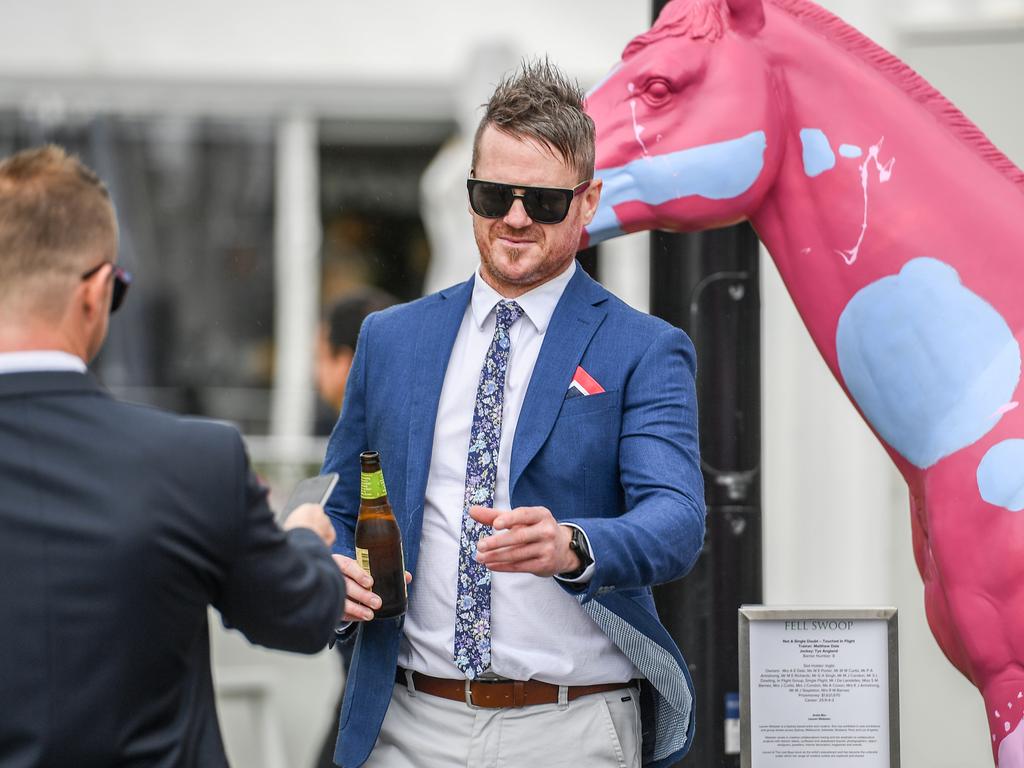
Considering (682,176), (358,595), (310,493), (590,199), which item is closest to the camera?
(310,493)

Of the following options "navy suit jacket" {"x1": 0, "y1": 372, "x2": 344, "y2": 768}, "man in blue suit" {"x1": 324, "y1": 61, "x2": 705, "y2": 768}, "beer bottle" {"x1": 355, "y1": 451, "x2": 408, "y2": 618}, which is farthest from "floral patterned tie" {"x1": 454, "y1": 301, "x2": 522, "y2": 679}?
"navy suit jacket" {"x1": 0, "y1": 372, "x2": 344, "y2": 768}

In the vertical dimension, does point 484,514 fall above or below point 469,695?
above

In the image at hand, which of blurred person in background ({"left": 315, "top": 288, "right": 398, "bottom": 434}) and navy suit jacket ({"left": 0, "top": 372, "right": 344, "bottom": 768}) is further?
blurred person in background ({"left": 315, "top": 288, "right": 398, "bottom": 434})

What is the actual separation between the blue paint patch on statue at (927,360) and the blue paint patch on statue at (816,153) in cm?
26

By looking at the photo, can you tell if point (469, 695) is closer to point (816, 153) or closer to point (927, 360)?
point (927, 360)

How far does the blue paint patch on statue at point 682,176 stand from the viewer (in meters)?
2.76

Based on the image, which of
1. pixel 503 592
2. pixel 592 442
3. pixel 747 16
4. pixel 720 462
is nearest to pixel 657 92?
pixel 747 16

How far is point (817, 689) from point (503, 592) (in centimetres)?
81

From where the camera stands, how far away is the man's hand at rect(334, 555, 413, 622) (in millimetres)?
2260

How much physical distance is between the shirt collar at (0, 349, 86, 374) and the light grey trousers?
3.08 ft

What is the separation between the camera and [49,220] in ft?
5.84

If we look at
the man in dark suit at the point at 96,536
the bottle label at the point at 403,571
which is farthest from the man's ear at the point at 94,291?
the bottle label at the point at 403,571

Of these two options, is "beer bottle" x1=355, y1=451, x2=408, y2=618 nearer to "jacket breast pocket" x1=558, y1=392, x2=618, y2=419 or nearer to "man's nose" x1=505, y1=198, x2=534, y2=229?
"jacket breast pocket" x1=558, y1=392, x2=618, y2=419

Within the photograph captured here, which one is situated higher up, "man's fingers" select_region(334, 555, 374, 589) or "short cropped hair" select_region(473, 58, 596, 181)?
"short cropped hair" select_region(473, 58, 596, 181)
